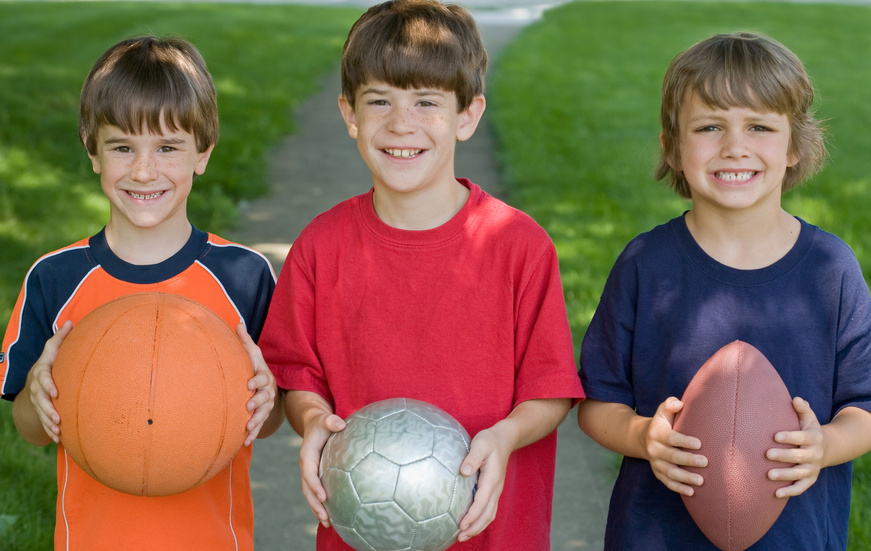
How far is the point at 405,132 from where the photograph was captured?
8.70 feet

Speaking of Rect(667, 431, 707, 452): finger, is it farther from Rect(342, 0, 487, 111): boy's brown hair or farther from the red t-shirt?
Rect(342, 0, 487, 111): boy's brown hair

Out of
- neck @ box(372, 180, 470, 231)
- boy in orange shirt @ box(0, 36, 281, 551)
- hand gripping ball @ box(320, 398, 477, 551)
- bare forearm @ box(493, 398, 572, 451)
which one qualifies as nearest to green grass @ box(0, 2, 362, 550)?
boy in orange shirt @ box(0, 36, 281, 551)

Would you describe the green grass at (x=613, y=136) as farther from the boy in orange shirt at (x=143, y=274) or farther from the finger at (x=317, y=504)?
the finger at (x=317, y=504)

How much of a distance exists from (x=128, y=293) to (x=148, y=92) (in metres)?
0.62

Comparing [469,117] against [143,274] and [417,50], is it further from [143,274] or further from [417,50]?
[143,274]

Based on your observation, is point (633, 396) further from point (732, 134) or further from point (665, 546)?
point (732, 134)

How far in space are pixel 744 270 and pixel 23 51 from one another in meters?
14.2

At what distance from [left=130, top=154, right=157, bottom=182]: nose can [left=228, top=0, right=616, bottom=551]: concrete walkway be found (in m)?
1.89

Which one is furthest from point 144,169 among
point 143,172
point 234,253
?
point 234,253

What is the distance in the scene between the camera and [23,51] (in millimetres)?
14320

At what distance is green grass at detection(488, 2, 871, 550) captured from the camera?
273 inches

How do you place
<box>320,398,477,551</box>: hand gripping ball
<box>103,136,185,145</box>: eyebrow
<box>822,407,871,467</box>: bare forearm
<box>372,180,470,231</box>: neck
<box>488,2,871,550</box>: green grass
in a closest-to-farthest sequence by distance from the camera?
<box>320,398,477,551</box>: hand gripping ball → <box>822,407,871,467</box>: bare forearm → <box>372,180,470,231</box>: neck → <box>103,136,185,145</box>: eyebrow → <box>488,2,871,550</box>: green grass

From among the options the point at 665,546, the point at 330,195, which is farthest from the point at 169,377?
the point at 330,195

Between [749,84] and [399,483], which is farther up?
[749,84]
